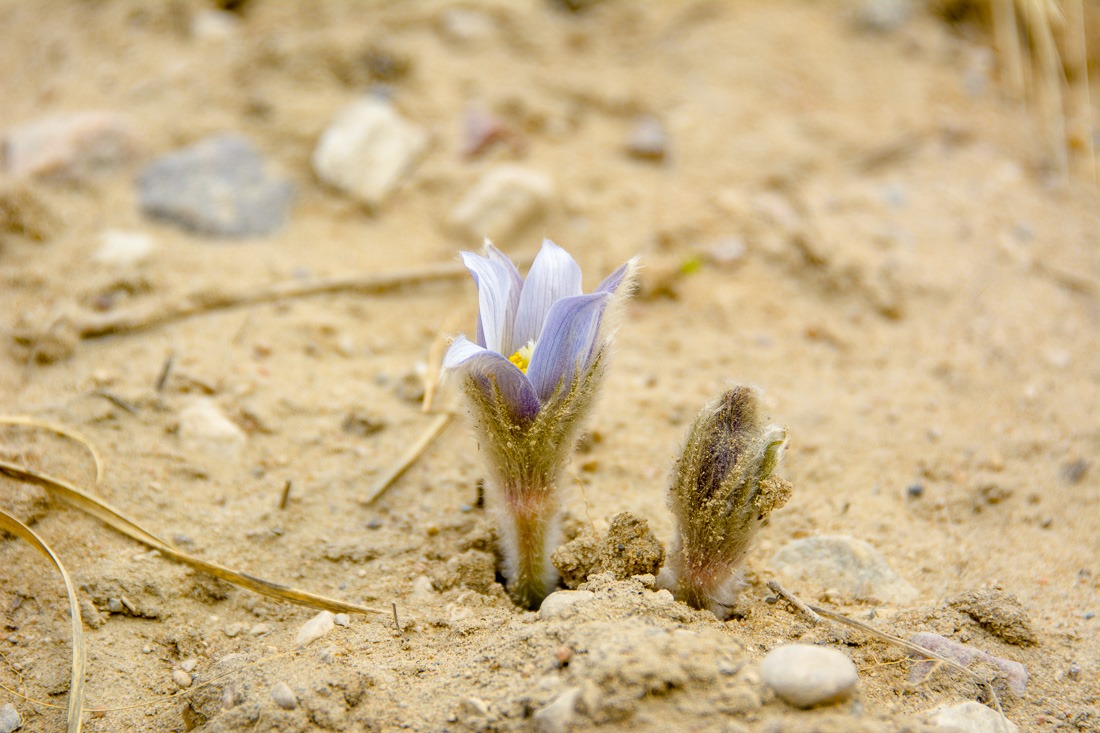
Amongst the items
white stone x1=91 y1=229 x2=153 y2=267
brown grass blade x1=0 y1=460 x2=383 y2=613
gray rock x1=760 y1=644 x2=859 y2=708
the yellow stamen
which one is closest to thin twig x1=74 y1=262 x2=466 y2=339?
white stone x1=91 y1=229 x2=153 y2=267

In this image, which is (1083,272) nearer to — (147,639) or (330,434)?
(330,434)

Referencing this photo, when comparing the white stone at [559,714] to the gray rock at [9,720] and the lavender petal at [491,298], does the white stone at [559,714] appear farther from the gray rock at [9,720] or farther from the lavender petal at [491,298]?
the gray rock at [9,720]

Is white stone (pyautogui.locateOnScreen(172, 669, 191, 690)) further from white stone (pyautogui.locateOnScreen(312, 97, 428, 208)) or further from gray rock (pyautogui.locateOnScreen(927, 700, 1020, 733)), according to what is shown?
white stone (pyautogui.locateOnScreen(312, 97, 428, 208))

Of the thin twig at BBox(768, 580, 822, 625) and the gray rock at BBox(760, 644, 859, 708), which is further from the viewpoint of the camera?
the thin twig at BBox(768, 580, 822, 625)

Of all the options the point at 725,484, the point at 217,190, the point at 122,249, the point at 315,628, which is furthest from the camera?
the point at 217,190

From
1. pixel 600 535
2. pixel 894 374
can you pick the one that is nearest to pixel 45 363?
pixel 600 535

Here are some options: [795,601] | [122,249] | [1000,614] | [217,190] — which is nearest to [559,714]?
[795,601]

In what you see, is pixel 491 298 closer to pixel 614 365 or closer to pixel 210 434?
pixel 210 434
